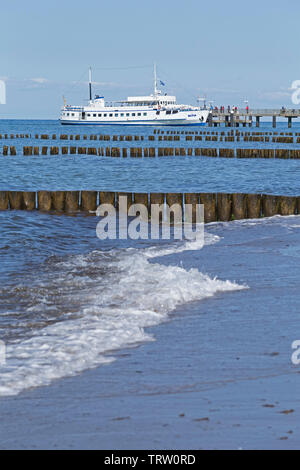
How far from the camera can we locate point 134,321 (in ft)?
23.3

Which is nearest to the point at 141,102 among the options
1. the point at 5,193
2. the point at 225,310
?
→ the point at 5,193

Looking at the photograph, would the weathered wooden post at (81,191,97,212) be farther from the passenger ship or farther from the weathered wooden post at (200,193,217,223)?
the passenger ship

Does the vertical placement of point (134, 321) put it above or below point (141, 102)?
below

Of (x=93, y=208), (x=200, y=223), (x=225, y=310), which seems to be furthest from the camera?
(x=93, y=208)

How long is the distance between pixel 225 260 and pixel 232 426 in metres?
7.01

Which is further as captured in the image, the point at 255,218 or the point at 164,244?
the point at 255,218

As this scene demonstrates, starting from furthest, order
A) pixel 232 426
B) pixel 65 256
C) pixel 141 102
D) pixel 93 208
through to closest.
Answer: pixel 141 102, pixel 93 208, pixel 65 256, pixel 232 426

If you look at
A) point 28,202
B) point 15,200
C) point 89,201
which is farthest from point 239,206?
point 15,200

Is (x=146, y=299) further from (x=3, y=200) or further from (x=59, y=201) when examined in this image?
(x=3, y=200)

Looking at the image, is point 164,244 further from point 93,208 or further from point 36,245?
point 93,208

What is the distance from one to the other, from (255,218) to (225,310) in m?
10.2

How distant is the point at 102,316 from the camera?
24.1 ft

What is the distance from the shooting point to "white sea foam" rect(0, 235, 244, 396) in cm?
562

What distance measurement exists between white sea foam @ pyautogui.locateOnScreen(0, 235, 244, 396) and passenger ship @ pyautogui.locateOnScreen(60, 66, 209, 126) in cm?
12217
